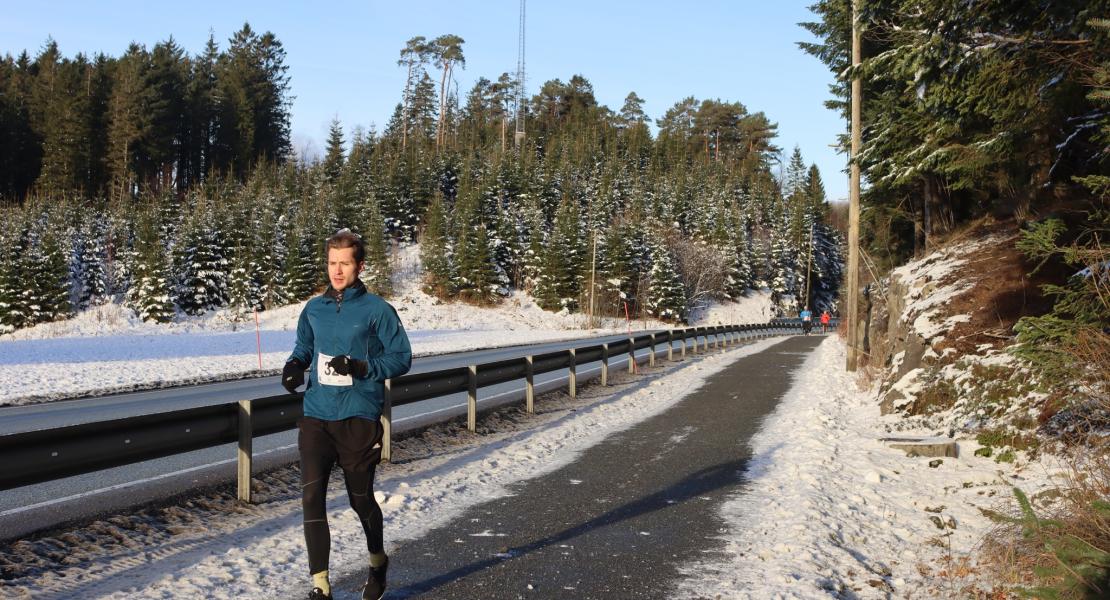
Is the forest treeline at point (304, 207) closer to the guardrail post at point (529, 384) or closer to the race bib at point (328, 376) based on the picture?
the guardrail post at point (529, 384)

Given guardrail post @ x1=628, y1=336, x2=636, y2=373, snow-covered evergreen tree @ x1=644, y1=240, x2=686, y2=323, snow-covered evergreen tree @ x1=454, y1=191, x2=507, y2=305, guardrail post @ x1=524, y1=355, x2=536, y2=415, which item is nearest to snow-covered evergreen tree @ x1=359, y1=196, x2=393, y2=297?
snow-covered evergreen tree @ x1=454, y1=191, x2=507, y2=305

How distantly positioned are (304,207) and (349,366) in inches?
3023

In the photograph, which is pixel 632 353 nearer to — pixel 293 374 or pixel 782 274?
pixel 293 374

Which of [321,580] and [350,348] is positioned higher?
[350,348]

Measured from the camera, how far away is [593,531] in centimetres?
636

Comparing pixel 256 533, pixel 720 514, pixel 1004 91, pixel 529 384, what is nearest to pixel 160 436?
pixel 256 533

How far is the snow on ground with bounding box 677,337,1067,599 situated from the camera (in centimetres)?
518

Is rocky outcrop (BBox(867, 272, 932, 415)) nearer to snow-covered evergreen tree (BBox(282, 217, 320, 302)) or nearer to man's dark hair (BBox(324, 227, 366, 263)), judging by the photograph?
man's dark hair (BBox(324, 227, 366, 263))

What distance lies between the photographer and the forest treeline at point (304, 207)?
6538 centimetres

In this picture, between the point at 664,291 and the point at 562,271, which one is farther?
the point at 664,291

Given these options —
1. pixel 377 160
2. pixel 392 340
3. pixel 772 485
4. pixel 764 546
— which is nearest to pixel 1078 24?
pixel 772 485

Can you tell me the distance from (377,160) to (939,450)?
307 feet

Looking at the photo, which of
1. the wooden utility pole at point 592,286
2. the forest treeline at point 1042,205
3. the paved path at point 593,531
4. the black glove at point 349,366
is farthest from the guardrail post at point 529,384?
the wooden utility pole at point 592,286

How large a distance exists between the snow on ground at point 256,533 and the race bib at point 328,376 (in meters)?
1.36
